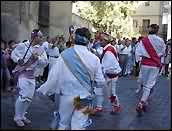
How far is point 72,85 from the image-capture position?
749 cm

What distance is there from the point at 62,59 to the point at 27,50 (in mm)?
2532

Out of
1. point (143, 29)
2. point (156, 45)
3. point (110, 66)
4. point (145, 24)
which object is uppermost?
point (145, 24)

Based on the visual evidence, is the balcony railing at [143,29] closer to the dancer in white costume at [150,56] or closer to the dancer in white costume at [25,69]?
the dancer in white costume at [150,56]

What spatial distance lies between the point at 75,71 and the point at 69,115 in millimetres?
586

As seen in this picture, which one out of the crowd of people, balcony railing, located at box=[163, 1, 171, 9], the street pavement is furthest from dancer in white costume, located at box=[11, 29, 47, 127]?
balcony railing, located at box=[163, 1, 171, 9]

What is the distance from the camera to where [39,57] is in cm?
1020

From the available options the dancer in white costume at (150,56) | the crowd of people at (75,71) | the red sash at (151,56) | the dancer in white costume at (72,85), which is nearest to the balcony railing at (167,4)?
the crowd of people at (75,71)

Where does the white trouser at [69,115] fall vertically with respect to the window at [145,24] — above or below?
below

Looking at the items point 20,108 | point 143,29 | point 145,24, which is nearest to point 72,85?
point 20,108

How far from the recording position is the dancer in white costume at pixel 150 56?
38.2ft

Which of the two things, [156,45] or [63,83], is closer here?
[63,83]

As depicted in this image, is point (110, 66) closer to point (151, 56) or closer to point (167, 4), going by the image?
point (151, 56)

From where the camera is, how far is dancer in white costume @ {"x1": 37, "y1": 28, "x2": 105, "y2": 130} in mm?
7432

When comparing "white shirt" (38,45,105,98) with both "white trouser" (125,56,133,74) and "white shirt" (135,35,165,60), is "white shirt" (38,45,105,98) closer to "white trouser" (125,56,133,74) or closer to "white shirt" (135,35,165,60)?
"white shirt" (135,35,165,60)
